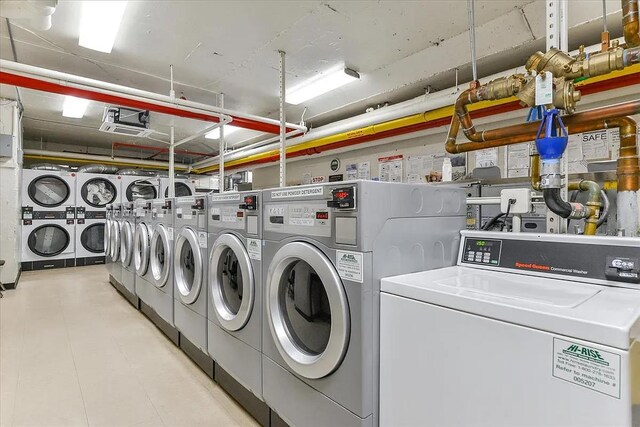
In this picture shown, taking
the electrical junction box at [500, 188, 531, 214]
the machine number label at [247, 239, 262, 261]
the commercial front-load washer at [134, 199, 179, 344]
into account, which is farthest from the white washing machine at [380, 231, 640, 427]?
the commercial front-load washer at [134, 199, 179, 344]

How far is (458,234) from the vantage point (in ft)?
5.18

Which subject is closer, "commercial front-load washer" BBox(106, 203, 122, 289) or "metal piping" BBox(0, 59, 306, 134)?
"metal piping" BBox(0, 59, 306, 134)

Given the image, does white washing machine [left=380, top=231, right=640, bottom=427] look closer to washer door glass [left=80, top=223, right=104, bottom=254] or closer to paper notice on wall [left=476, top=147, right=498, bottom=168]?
paper notice on wall [left=476, top=147, right=498, bottom=168]

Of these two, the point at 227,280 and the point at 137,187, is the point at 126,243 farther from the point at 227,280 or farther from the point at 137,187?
the point at 137,187

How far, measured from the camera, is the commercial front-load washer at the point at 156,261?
9.45 ft

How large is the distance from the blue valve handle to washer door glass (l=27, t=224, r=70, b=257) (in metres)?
7.42

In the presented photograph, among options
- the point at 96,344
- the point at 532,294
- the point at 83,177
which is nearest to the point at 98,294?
the point at 96,344

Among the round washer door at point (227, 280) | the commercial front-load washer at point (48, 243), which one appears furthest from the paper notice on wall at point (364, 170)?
the commercial front-load washer at point (48, 243)

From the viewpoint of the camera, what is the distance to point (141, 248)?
142 inches

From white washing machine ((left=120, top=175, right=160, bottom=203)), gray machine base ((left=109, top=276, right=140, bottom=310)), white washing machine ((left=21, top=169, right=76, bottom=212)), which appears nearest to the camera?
gray machine base ((left=109, top=276, right=140, bottom=310))

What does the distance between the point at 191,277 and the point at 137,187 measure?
528cm

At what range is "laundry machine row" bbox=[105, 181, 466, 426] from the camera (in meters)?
1.21

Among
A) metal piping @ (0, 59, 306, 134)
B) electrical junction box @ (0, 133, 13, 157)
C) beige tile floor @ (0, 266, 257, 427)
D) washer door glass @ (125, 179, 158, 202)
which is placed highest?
metal piping @ (0, 59, 306, 134)

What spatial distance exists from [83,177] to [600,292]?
766cm
